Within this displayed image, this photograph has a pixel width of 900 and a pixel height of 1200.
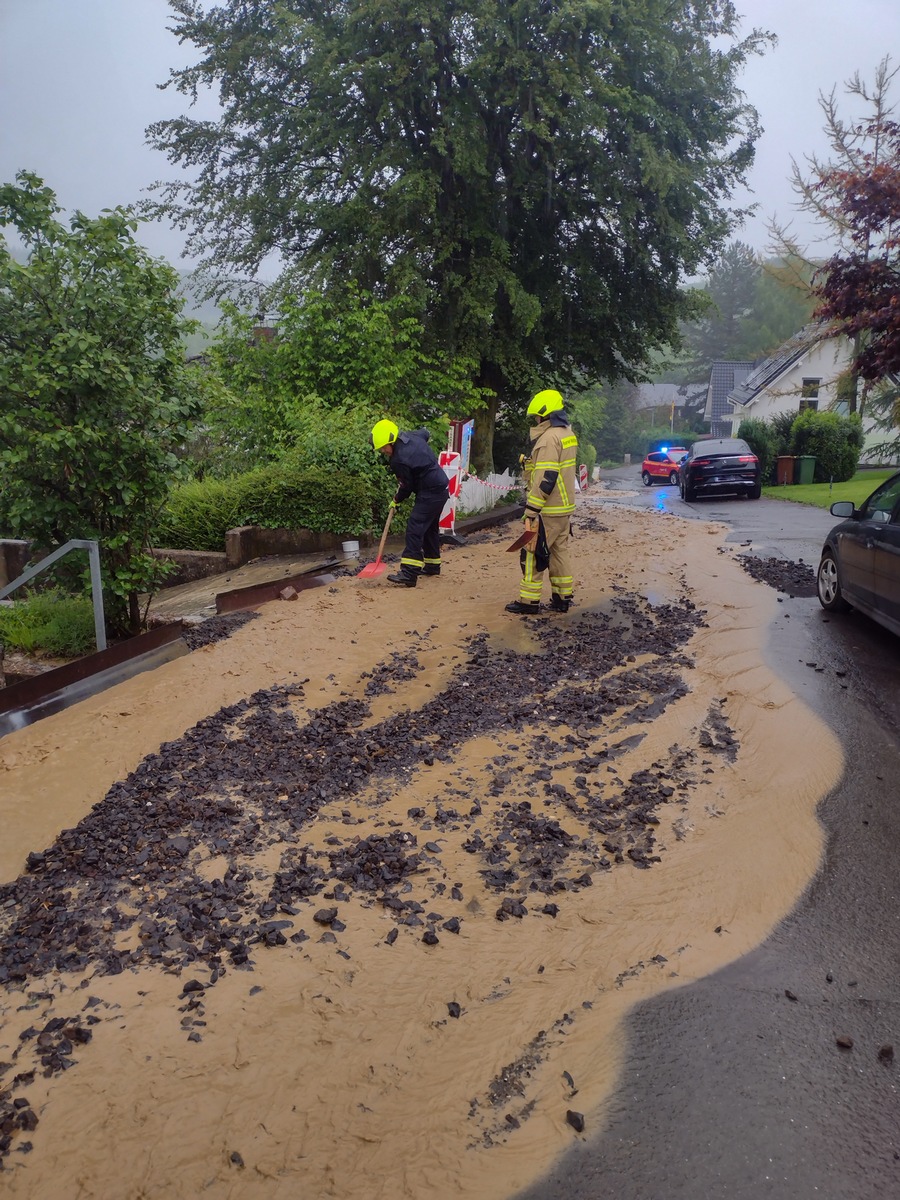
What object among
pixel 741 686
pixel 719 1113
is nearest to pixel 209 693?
pixel 741 686

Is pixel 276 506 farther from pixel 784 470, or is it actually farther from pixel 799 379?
pixel 799 379

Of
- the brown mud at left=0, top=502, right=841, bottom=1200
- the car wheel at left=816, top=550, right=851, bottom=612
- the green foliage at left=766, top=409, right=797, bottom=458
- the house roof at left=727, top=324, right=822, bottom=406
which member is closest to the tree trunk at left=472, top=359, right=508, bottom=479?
the car wheel at left=816, top=550, right=851, bottom=612

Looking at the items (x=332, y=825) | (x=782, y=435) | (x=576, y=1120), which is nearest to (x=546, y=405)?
(x=332, y=825)

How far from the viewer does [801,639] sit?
7.79 metres

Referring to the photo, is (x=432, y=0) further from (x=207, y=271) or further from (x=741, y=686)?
(x=741, y=686)

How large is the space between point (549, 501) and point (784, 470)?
2341cm

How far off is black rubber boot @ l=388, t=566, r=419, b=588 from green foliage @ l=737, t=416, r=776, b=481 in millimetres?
22062

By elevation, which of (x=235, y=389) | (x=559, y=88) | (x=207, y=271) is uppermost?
(x=559, y=88)

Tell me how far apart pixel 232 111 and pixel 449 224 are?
226 inches

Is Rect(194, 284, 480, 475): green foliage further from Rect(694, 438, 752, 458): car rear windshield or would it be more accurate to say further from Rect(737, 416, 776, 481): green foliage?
Rect(737, 416, 776, 481): green foliage

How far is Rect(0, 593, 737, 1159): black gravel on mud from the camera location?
354 centimetres

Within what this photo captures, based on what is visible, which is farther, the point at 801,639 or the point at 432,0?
the point at 432,0

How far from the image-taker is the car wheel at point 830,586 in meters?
8.52

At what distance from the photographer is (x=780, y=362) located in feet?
150
